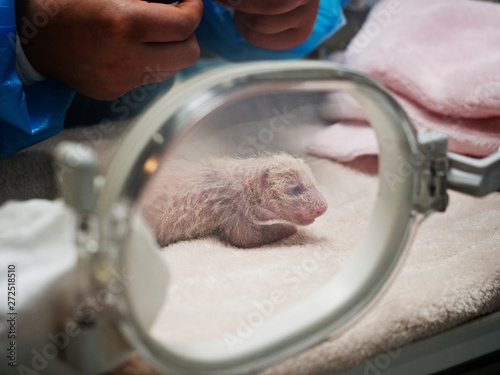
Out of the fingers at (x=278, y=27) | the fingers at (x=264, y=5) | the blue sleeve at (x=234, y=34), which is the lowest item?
the blue sleeve at (x=234, y=34)

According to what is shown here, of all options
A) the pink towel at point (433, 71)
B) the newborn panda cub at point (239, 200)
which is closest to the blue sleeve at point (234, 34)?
the pink towel at point (433, 71)

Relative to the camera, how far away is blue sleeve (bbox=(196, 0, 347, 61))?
40.8 inches

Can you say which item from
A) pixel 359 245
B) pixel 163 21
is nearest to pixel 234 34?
pixel 163 21

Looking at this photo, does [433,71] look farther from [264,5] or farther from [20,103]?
[20,103]

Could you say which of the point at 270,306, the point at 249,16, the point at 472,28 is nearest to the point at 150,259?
the point at 270,306

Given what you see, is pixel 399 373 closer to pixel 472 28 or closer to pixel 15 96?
pixel 15 96

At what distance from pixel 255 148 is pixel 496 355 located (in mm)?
428

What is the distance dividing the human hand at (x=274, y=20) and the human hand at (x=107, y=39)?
140 millimetres

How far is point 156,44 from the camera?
0.71 meters

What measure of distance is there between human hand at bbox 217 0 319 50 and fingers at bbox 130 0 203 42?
0.15 m

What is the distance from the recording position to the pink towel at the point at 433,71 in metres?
0.97

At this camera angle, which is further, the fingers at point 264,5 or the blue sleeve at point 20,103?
the fingers at point 264,5

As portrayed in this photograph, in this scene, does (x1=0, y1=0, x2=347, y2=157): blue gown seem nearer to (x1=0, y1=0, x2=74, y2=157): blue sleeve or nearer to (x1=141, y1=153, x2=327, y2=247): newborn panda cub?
(x1=0, y1=0, x2=74, y2=157): blue sleeve

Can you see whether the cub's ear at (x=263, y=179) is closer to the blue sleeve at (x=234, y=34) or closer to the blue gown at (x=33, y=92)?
the blue gown at (x=33, y=92)
